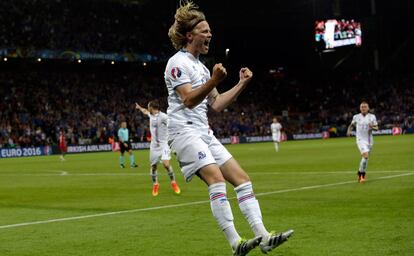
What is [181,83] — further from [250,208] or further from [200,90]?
[250,208]

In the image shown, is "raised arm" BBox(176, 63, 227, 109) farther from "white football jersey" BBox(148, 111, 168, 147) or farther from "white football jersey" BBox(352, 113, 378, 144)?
"white football jersey" BBox(352, 113, 378, 144)

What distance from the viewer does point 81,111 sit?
58688 millimetres

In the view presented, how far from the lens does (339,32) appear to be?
67312 mm

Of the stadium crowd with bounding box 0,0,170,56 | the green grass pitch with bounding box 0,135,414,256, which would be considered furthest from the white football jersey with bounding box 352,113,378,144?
the stadium crowd with bounding box 0,0,170,56

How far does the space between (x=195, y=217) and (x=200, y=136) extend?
490 cm

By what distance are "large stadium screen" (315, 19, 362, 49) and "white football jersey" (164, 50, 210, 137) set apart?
61913mm

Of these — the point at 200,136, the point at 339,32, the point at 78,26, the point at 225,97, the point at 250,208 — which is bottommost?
the point at 250,208

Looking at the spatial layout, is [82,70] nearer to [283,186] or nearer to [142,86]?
[142,86]

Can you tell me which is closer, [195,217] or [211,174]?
[211,174]

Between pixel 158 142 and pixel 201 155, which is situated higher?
pixel 201 155

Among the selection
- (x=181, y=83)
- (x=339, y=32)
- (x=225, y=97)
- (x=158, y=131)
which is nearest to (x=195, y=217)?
(x=225, y=97)

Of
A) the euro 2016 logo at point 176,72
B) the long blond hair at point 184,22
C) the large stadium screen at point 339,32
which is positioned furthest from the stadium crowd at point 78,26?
the euro 2016 logo at point 176,72

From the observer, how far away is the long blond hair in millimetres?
7055

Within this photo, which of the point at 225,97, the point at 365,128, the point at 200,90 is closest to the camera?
the point at 200,90
